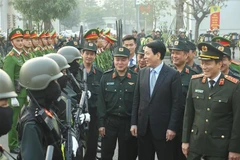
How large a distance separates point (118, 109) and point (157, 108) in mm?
638

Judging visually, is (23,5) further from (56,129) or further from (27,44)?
(56,129)

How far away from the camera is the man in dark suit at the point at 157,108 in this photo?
4918 millimetres

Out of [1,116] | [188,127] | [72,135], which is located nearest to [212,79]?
[188,127]

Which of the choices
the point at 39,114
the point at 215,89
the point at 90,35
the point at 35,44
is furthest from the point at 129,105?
the point at 35,44

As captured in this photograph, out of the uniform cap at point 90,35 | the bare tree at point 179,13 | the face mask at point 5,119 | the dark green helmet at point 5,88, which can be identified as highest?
the bare tree at point 179,13

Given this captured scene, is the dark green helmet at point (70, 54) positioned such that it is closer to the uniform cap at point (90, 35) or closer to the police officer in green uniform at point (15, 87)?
the police officer in green uniform at point (15, 87)

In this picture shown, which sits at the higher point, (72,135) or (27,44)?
(27,44)

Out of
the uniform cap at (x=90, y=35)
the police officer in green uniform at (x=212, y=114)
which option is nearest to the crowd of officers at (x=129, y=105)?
the police officer in green uniform at (x=212, y=114)

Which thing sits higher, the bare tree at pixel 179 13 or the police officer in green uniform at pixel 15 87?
the bare tree at pixel 179 13

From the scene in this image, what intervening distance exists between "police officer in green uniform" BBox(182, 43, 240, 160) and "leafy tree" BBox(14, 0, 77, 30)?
23.7m

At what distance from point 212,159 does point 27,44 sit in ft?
21.3

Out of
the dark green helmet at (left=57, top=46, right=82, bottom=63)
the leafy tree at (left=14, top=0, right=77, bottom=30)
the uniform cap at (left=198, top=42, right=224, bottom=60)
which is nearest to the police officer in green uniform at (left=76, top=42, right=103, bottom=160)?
the dark green helmet at (left=57, top=46, right=82, bottom=63)

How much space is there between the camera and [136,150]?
18.1 ft

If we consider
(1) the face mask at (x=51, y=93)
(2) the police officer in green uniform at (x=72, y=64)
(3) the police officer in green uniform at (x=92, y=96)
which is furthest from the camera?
(3) the police officer in green uniform at (x=92, y=96)
